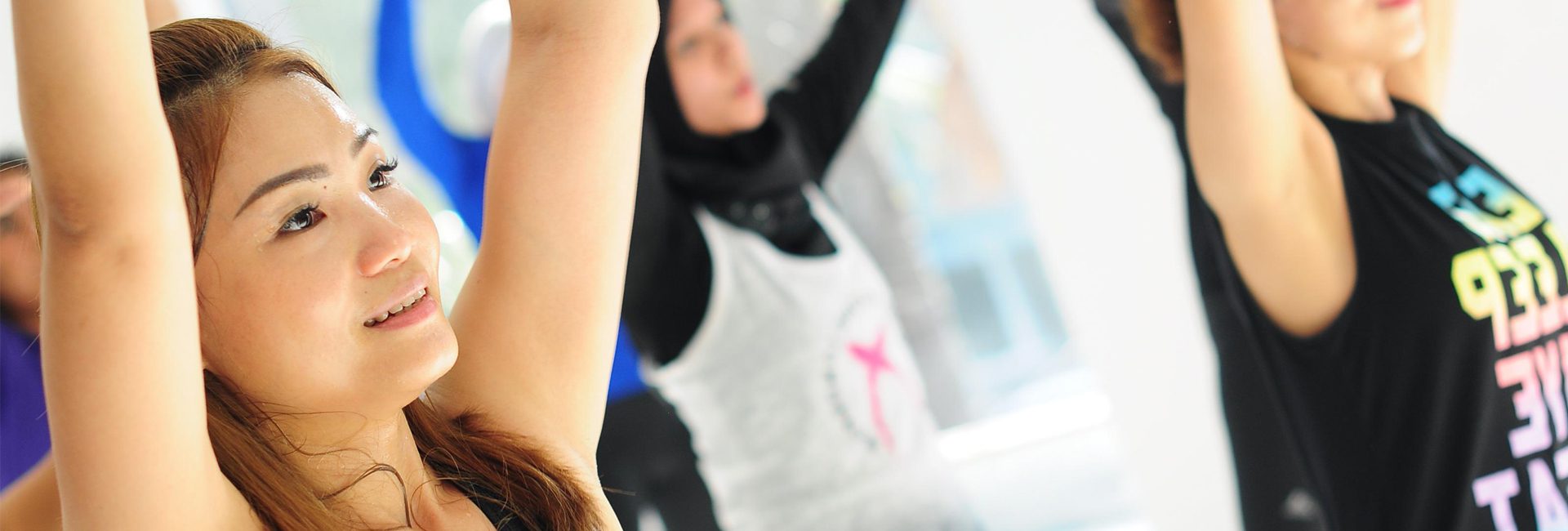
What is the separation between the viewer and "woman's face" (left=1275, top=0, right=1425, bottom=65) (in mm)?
1305

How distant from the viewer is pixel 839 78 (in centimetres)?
200

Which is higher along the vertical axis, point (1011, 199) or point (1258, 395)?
point (1258, 395)

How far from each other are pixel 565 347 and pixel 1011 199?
2.07 m

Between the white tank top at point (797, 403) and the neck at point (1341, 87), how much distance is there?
0.79 m

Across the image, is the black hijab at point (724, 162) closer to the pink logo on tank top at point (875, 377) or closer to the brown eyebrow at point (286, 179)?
the pink logo on tank top at point (875, 377)

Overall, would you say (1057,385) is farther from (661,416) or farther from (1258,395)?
(1258,395)

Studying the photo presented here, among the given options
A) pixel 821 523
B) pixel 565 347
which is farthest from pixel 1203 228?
pixel 565 347

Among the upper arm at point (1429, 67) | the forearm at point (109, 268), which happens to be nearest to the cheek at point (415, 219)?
the forearm at point (109, 268)

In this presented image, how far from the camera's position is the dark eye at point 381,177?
740mm

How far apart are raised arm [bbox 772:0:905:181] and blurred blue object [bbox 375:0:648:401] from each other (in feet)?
1.51

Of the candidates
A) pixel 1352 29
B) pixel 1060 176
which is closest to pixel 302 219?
pixel 1352 29

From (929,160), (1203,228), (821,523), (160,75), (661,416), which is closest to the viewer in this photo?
(160,75)

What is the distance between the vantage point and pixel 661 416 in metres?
2.16

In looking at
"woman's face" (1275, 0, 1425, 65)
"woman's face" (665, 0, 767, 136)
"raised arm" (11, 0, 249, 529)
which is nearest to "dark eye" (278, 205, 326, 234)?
"raised arm" (11, 0, 249, 529)
